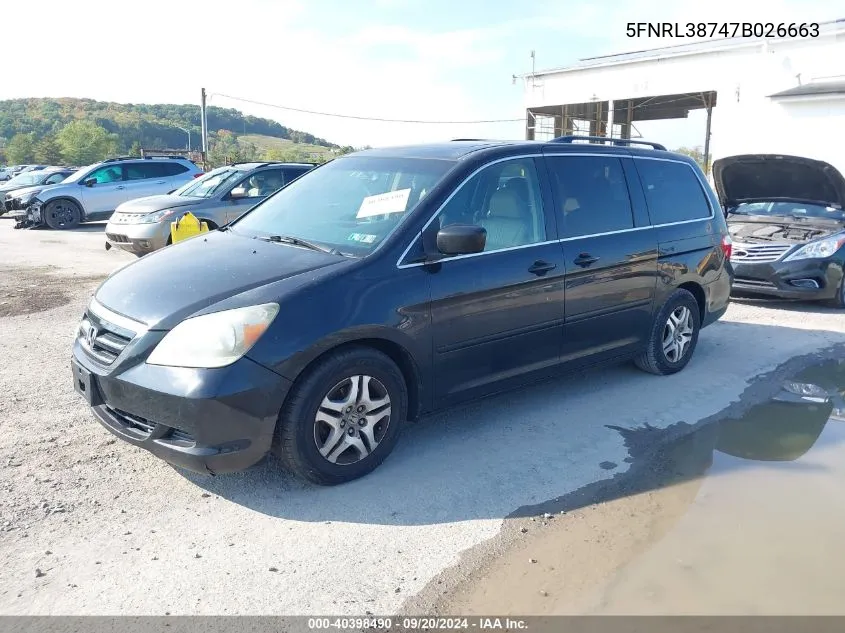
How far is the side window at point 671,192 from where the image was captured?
5512 millimetres

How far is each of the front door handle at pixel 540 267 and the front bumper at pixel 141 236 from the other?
780 centimetres

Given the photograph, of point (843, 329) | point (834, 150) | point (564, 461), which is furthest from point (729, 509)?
point (834, 150)

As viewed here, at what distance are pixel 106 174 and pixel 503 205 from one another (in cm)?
1559

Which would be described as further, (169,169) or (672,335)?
(169,169)

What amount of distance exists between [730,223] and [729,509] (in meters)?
6.71

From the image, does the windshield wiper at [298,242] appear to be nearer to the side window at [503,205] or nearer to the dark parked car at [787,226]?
the side window at [503,205]

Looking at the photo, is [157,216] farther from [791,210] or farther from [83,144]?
[83,144]

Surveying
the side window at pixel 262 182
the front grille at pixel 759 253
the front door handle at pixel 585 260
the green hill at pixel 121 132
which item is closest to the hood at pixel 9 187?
the side window at pixel 262 182

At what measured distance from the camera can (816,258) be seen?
27.2 ft

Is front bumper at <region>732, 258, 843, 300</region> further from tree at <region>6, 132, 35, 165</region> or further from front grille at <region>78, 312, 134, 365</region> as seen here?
tree at <region>6, 132, 35, 165</region>

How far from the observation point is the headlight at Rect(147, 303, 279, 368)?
10.9ft

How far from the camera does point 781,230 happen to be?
8.87m

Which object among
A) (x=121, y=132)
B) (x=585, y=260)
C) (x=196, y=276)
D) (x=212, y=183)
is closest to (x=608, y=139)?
(x=585, y=260)

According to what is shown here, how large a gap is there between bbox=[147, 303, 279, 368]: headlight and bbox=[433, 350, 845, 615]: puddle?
1436mm
